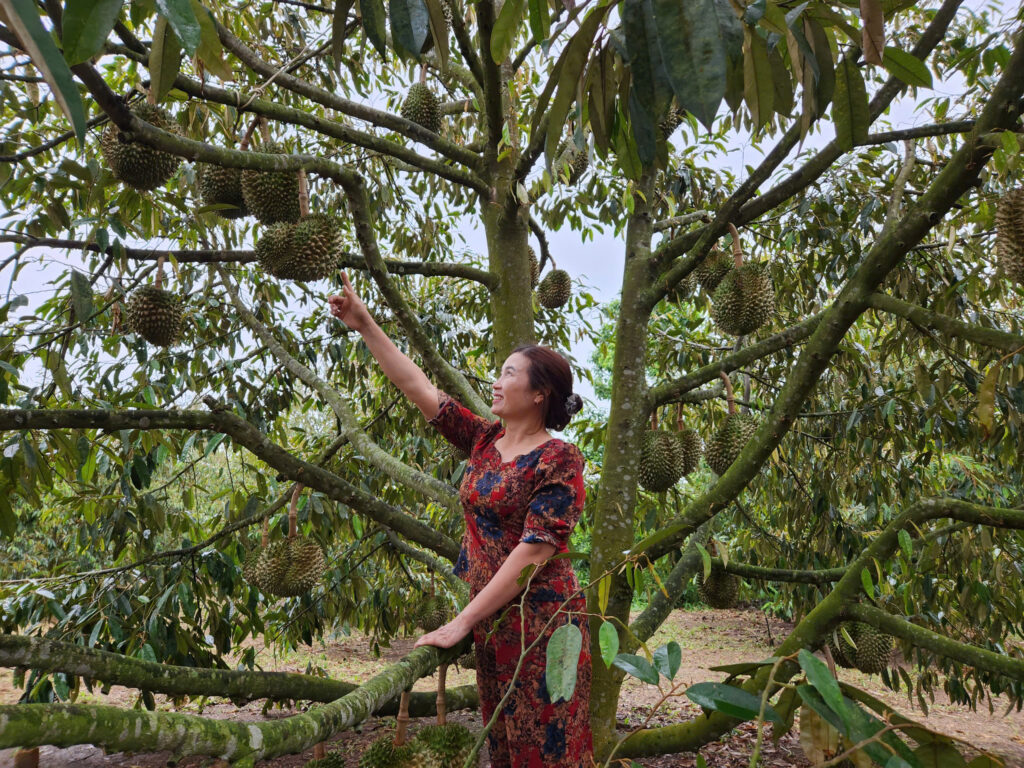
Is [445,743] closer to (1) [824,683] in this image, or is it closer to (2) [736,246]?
(1) [824,683]

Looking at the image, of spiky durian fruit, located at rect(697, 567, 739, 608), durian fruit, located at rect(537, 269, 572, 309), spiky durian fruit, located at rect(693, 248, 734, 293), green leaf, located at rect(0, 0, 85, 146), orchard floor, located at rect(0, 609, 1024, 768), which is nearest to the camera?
green leaf, located at rect(0, 0, 85, 146)

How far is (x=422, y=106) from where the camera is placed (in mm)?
2895

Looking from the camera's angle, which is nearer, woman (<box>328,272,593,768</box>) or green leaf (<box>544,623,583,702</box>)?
green leaf (<box>544,623,583,702</box>)

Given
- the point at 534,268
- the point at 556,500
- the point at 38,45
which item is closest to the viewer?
the point at 38,45

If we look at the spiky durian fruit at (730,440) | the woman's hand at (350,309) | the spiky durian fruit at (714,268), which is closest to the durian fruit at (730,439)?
the spiky durian fruit at (730,440)

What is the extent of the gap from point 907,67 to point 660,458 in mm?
1868

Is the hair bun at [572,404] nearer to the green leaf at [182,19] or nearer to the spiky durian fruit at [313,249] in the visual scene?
the spiky durian fruit at [313,249]

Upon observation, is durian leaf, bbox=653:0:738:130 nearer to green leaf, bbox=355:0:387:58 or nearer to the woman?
green leaf, bbox=355:0:387:58

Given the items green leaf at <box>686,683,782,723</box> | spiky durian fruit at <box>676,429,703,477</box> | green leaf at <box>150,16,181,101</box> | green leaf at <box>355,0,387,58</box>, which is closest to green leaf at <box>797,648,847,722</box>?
green leaf at <box>686,683,782,723</box>

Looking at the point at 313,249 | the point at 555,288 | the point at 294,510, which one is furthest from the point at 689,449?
the point at 313,249

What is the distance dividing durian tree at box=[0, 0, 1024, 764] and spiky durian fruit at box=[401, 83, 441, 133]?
0.05ft

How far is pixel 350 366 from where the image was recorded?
154 inches

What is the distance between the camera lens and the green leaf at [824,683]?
0.51 m

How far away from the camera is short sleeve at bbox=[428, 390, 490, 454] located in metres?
1.96
